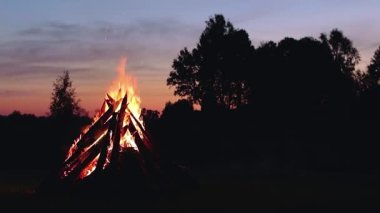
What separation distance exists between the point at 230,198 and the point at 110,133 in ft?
13.0

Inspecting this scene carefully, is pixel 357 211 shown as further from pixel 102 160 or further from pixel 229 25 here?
pixel 229 25

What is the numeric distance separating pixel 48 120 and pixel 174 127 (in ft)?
23.1

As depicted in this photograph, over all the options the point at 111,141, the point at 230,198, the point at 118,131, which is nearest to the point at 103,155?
the point at 111,141

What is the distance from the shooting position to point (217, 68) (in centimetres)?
4941

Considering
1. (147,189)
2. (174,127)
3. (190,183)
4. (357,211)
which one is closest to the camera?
(357,211)

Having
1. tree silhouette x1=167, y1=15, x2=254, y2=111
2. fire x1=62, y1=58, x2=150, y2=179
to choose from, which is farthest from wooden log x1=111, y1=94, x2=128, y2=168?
tree silhouette x1=167, y1=15, x2=254, y2=111

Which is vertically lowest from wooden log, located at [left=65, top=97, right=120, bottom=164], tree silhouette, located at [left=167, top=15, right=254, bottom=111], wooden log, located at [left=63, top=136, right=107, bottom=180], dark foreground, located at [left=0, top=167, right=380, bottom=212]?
dark foreground, located at [left=0, top=167, right=380, bottom=212]

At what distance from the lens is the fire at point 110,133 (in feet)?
55.0

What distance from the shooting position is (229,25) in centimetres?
5066

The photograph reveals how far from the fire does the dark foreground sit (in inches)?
47.2

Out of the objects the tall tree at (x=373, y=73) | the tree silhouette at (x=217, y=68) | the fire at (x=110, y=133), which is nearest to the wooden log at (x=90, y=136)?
the fire at (x=110, y=133)

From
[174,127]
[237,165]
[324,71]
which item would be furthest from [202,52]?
[237,165]

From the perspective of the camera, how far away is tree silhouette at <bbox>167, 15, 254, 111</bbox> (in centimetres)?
4925

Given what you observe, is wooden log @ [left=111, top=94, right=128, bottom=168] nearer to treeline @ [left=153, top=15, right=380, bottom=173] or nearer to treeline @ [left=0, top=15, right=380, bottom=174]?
treeline @ [left=0, top=15, right=380, bottom=174]
